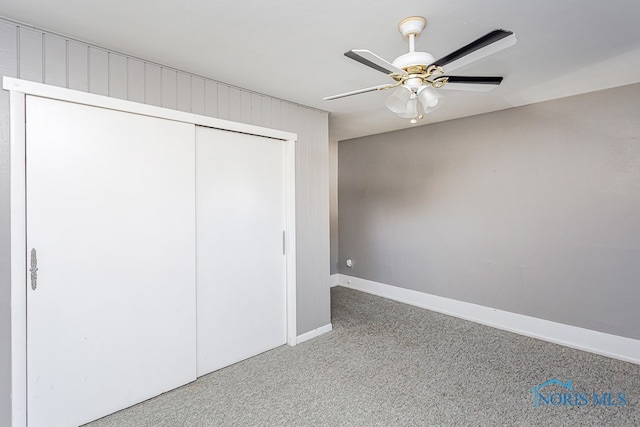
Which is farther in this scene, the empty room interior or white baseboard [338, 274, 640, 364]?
white baseboard [338, 274, 640, 364]

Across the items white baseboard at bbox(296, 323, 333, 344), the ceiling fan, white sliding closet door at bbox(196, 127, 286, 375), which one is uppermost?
the ceiling fan

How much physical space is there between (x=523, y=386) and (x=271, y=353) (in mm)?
2101

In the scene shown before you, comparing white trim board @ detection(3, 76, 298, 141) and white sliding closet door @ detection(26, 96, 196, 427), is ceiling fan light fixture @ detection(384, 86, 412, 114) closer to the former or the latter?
white trim board @ detection(3, 76, 298, 141)

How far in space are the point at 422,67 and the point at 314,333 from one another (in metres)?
2.72

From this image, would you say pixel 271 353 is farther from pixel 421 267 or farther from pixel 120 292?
pixel 421 267

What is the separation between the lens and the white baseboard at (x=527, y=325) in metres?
2.79

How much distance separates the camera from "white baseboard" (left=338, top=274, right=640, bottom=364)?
9.16ft

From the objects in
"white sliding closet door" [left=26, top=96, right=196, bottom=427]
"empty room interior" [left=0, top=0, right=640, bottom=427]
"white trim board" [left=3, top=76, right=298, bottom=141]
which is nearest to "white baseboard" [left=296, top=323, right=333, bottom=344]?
"empty room interior" [left=0, top=0, right=640, bottom=427]

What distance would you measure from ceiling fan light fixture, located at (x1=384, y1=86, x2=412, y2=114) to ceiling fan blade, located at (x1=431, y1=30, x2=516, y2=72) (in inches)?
8.1

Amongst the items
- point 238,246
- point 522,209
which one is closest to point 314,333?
point 238,246

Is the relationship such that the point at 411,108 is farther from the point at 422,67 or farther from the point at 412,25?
the point at 412,25

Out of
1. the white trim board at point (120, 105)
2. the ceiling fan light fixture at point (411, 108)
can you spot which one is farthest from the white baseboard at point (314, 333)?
the ceiling fan light fixture at point (411, 108)

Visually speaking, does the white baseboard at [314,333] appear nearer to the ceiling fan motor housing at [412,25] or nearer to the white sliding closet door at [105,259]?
→ the white sliding closet door at [105,259]

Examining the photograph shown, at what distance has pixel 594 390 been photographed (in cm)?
232
